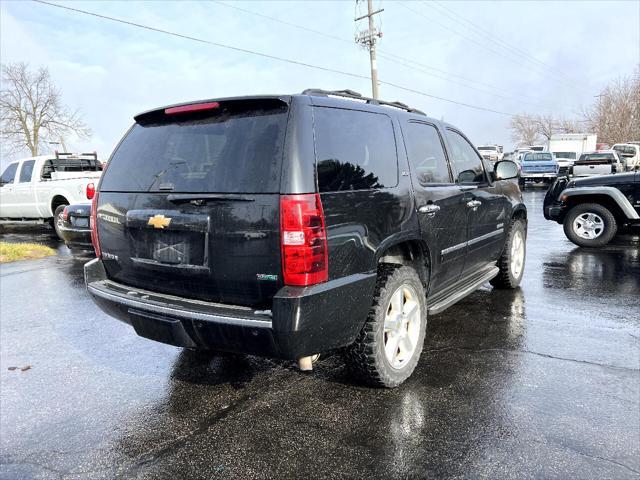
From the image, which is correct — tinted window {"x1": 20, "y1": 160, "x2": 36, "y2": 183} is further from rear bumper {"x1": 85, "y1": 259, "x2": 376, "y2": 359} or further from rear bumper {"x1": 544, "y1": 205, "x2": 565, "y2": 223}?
rear bumper {"x1": 544, "y1": 205, "x2": 565, "y2": 223}

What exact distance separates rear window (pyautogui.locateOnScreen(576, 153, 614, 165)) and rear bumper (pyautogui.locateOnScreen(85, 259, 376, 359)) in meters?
19.4

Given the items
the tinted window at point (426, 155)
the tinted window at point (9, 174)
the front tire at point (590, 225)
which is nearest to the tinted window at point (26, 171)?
the tinted window at point (9, 174)

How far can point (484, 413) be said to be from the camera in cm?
291

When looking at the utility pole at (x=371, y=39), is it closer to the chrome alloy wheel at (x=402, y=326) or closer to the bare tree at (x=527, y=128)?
the chrome alloy wheel at (x=402, y=326)

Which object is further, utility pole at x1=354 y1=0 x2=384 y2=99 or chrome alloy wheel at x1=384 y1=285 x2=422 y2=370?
utility pole at x1=354 y1=0 x2=384 y2=99

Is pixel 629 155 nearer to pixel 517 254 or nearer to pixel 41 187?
pixel 517 254

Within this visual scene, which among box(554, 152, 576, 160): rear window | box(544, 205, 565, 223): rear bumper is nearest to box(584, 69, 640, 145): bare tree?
box(554, 152, 576, 160): rear window

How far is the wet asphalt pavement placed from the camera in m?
2.47

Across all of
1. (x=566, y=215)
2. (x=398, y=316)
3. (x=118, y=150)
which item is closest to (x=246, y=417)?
(x=398, y=316)

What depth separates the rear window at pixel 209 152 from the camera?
8.55 feet

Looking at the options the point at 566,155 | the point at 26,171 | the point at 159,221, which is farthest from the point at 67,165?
the point at 566,155

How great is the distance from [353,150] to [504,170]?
108 inches

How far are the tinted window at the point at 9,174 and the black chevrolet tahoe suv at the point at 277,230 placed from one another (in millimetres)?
11314

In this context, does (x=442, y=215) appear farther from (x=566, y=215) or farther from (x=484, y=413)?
(x=566, y=215)
